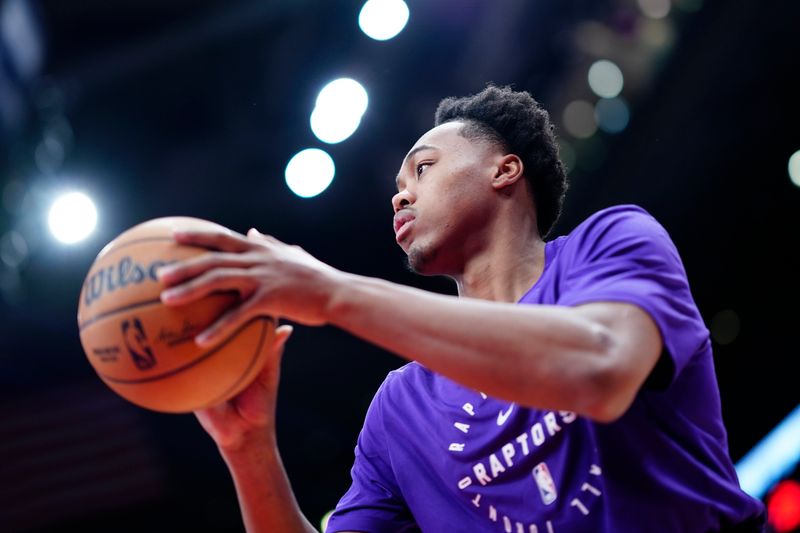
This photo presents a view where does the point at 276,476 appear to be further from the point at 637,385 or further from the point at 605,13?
the point at 605,13

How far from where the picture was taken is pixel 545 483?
7.41ft

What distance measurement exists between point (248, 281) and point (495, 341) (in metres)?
0.52

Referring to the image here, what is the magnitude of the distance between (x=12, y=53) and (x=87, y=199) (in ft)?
4.20

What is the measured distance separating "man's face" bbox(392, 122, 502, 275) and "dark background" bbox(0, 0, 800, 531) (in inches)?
104

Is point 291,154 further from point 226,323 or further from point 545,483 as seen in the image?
point 226,323

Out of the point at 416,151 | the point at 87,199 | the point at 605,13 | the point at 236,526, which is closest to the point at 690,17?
the point at 605,13

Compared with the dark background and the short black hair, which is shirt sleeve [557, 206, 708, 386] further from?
the dark background

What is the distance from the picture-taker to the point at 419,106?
20.1ft

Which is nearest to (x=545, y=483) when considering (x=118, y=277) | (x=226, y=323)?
(x=226, y=323)

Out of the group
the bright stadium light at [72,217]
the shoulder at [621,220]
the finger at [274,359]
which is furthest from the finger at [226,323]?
the bright stadium light at [72,217]

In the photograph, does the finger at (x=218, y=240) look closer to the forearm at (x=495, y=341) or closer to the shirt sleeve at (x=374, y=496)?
the forearm at (x=495, y=341)

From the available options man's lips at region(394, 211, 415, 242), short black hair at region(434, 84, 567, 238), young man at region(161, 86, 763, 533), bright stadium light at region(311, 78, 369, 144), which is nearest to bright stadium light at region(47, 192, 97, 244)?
bright stadium light at region(311, 78, 369, 144)

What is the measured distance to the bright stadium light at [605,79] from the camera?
653cm

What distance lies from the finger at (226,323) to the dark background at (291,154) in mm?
3637
